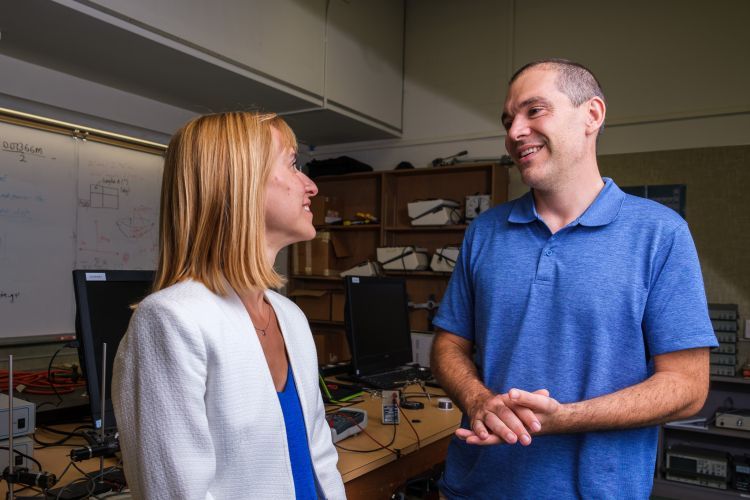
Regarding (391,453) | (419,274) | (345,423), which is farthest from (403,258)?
(391,453)

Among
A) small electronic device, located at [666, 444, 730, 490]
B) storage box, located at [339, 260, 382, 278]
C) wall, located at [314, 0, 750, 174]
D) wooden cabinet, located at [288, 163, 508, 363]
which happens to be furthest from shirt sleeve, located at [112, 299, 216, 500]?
wall, located at [314, 0, 750, 174]

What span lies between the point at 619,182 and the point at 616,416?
3.62 m

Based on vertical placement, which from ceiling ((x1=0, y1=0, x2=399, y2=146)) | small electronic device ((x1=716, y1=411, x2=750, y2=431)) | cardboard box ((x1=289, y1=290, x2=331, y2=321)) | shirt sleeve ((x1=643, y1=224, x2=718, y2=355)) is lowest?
small electronic device ((x1=716, y1=411, x2=750, y2=431))

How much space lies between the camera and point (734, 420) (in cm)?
358

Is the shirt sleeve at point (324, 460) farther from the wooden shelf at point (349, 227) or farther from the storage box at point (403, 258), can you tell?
the wooden shelf at point (349, 227)

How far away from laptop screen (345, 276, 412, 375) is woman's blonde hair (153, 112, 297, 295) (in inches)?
58.2

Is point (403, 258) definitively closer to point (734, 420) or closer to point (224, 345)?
point (734, 420)

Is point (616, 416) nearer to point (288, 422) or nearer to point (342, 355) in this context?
point (288, 422)

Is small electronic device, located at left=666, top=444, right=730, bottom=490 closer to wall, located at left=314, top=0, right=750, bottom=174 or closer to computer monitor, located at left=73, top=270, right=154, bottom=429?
wall, located at left=314, top=0, right=750, bottom=174

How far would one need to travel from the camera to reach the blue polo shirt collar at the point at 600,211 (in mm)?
1262

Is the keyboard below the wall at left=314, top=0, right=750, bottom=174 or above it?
below

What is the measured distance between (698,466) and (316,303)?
3228mm

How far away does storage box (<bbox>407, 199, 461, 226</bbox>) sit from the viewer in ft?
15.3

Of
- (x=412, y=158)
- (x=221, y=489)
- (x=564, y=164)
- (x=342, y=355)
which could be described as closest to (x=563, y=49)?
(x=412, y=158)
